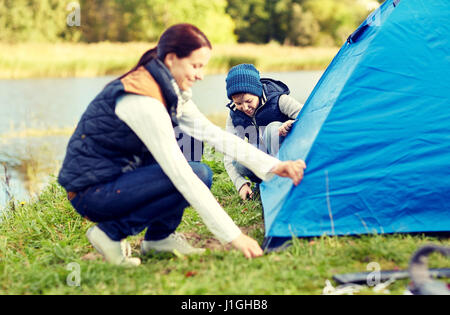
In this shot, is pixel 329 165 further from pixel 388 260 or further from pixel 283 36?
pixel 283 36

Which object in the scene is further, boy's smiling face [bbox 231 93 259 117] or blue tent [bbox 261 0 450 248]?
boy's smiling face [bbox 231 93 259 117]

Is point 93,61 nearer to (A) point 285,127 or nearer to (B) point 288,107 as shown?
(B) point 288,107

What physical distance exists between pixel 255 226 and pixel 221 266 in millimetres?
742

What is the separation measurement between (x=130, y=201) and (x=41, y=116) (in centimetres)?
827

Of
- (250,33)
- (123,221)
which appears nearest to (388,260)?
(123,221)

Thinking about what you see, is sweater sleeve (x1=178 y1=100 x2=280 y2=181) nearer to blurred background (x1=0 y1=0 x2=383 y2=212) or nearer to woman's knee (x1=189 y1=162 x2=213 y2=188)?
woman's knee (x1=189 y1=162 x2=213 y2=188)

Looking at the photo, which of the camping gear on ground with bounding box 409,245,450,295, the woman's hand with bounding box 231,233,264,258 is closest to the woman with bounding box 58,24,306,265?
the woman's hand with bounding box 231,233,264,258

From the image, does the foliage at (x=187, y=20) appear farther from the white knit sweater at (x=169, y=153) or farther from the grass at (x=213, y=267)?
the white knit sweater at (x=169, y=153)

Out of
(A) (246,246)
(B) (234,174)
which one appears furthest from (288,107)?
(A) (246,246)

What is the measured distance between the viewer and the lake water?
5.86m

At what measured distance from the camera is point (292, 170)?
2594 mm

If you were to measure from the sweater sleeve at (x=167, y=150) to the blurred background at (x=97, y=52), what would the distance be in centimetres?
120

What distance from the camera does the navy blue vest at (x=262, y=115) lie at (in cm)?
363

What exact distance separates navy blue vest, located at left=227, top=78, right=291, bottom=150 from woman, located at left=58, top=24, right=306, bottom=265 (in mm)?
1047
